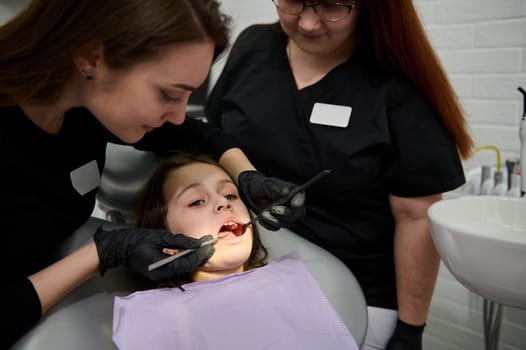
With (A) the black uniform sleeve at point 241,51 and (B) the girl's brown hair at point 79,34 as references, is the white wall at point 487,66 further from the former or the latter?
(B) the girl's brown hair at point 79,34

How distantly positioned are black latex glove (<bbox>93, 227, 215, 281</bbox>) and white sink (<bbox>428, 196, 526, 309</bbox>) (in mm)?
577

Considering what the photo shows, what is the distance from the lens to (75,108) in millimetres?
1077

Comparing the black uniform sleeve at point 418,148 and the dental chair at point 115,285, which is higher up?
the black uniform sleeve at point 418,148

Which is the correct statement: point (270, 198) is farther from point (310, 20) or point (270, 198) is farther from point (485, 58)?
point (485, 58)

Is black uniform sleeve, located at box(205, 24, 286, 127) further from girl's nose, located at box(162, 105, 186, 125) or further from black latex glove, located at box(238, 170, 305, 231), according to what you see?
girl's nose, located at box(162, 105, 186, 125)

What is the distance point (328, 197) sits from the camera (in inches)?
52.5

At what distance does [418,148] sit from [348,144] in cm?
19

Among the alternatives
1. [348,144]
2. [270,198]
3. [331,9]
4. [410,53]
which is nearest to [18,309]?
[270,198]

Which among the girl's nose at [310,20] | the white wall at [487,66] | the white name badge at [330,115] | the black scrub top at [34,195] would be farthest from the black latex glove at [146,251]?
the white wall at [487,66]

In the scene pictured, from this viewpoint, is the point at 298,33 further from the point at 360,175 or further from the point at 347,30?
the point at 360,175

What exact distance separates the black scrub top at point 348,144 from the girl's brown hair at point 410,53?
0.10ft

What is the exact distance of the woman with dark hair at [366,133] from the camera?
1.23 meters

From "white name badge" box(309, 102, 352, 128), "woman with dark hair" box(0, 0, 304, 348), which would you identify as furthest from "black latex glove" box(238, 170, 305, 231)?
"white name badge" box(309, 102, 352, 128)

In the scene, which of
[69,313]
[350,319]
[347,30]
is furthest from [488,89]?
[69,313]
